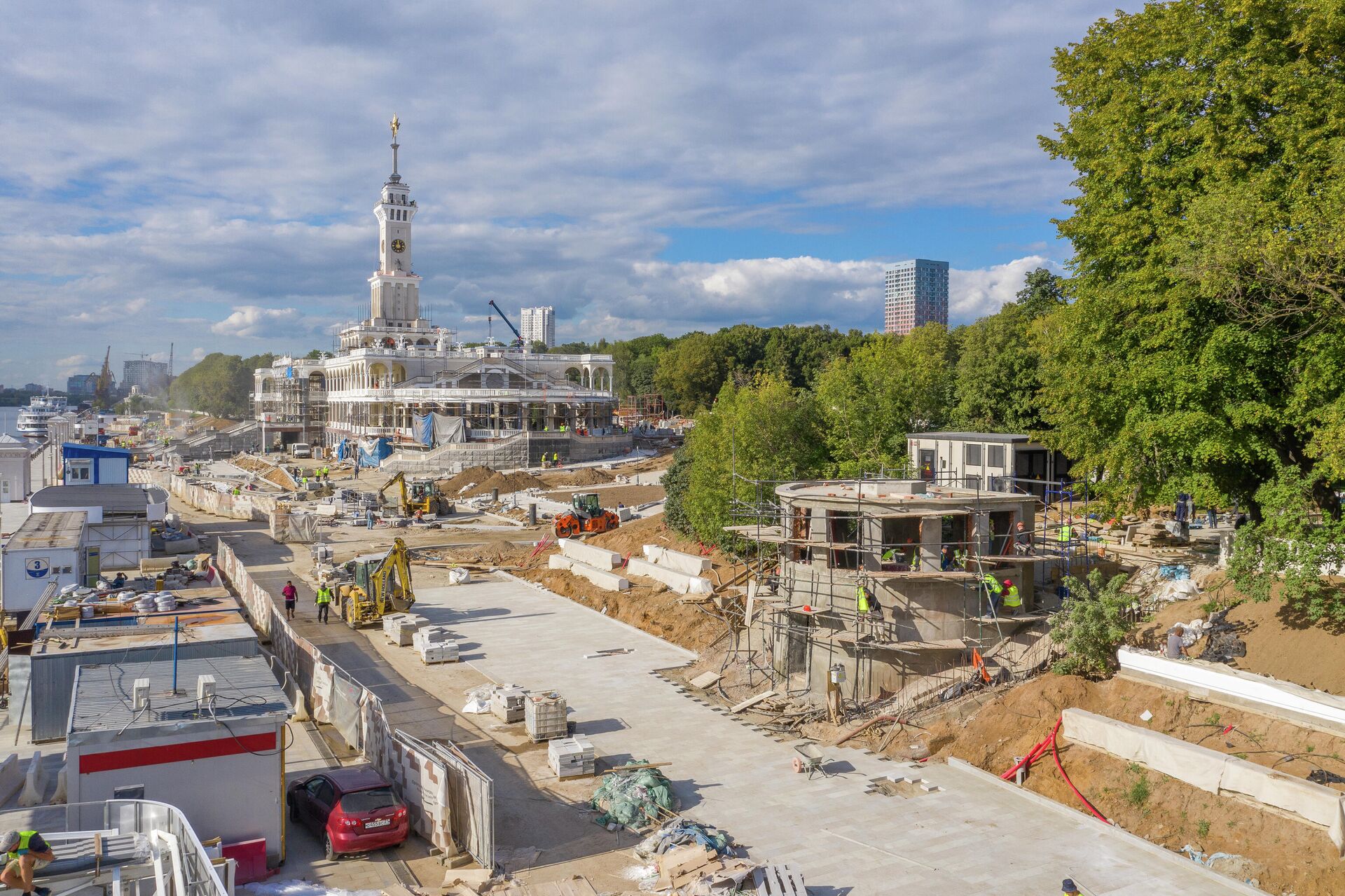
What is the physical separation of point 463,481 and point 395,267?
52.3 meters

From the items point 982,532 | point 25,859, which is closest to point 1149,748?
point 982,532

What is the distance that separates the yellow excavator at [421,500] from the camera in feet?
169

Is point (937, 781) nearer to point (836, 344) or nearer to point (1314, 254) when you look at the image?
point (1314, 254)

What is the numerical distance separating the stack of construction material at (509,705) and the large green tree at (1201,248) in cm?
1390

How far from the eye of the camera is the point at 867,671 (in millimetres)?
20031

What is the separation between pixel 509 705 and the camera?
18594 millimetres

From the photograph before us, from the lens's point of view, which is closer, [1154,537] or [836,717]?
[836,717]

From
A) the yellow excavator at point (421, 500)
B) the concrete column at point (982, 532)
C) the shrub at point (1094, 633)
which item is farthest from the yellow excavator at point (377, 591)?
the yellow excavator at point (421, 500)

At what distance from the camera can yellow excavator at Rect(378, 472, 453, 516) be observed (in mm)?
51625

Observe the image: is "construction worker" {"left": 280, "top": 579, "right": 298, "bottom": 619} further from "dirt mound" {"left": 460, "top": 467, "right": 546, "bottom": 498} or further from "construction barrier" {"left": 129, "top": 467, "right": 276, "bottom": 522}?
"dirt mound" {"left": 460, "top": 467, "right": 546, "bottom": 498}

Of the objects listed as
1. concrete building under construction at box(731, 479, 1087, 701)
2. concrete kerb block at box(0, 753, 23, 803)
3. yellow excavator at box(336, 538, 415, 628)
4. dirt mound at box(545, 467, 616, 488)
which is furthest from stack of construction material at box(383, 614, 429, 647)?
dirt mound at box(545, 467, 616, 488)

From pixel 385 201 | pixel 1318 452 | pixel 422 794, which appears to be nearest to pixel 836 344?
pixel 385 201

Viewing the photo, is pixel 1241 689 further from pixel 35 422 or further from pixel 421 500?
pixel 35 422

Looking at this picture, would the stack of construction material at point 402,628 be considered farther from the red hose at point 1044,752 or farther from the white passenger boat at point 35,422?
the white passenger boat at point 35,422
